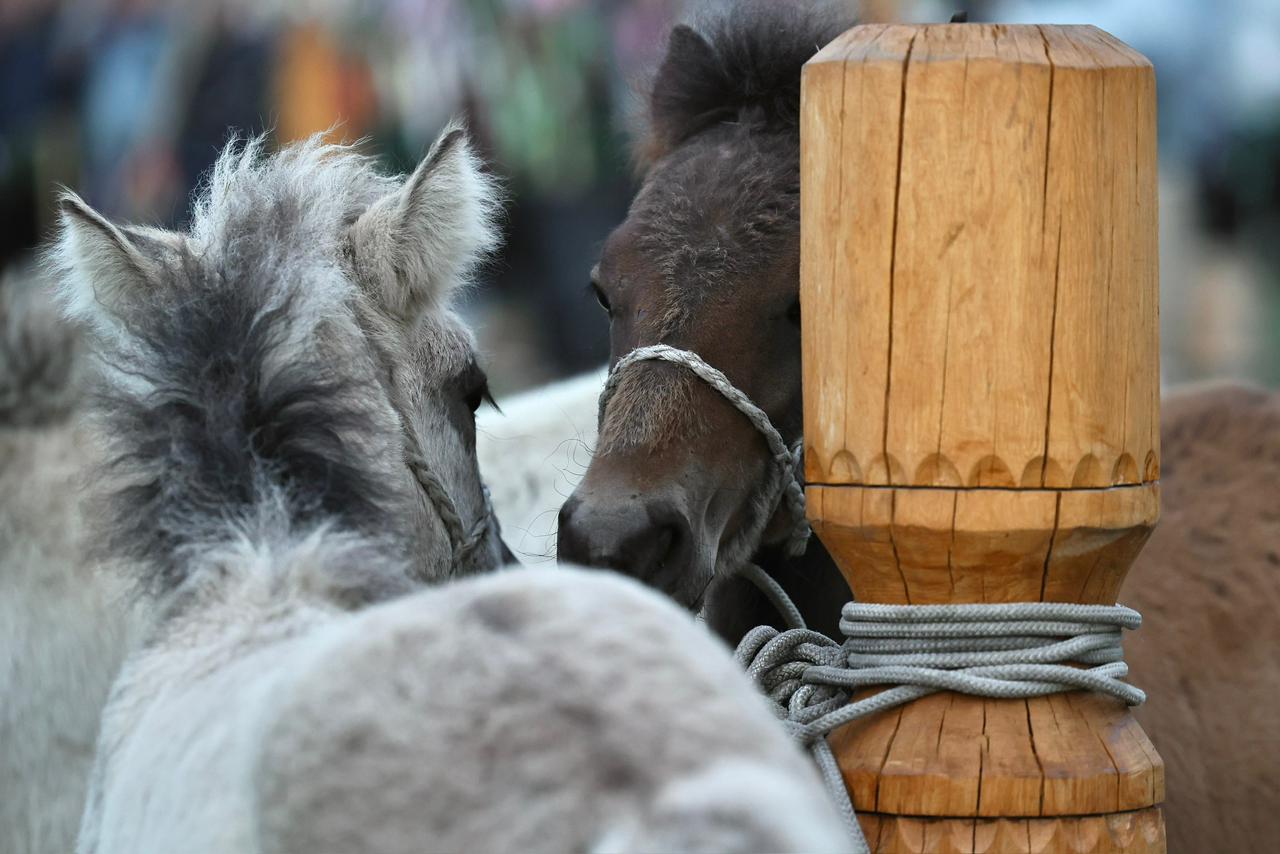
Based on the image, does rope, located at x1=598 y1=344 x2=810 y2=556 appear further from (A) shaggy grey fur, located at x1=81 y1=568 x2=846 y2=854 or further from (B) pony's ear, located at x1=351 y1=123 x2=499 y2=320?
(A) shaggy grey fur, located at x1=81 y1=568 x2=846 y2=854

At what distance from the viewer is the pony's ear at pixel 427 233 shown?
94.5 inches

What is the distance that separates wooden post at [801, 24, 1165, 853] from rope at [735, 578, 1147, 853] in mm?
30

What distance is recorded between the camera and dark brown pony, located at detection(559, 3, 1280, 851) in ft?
7.20

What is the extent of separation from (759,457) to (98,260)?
1.11 m

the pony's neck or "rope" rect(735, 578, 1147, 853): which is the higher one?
"rope" rect(735, 578, 1147, 853)

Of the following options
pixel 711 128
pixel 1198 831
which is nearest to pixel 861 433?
pixel 711 128

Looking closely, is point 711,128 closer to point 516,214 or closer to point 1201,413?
point 1201,413

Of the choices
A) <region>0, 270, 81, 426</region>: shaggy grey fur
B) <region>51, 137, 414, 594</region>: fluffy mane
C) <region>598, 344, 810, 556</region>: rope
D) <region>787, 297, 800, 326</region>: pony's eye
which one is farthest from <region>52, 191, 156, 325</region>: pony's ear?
<region>0, 270, 81, 426</region>: shaggy grey fur

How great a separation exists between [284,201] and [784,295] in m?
0.83

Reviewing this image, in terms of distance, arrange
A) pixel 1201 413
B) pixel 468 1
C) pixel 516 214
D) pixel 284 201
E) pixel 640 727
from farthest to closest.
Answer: pixel 516 214, pixel 468 1, pixel 1201 413, pixel 284 201, pixel 640 727

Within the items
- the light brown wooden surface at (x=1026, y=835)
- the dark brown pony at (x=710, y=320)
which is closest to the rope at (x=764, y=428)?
the dark brown pony at (x=710, y=320)

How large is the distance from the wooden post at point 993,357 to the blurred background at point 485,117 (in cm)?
487

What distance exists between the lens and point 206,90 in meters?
6.96

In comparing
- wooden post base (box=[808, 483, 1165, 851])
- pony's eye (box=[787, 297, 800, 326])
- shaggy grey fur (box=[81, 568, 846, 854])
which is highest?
shaggy grey fur (box=[81, 568, 846, 854])
